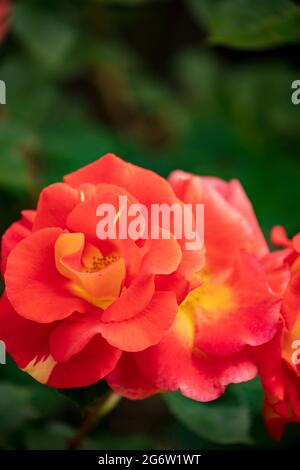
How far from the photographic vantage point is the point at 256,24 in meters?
0.67

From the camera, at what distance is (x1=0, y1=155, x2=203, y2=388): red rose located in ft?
1.50

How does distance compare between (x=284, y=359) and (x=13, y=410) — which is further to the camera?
(x=13, y=410)

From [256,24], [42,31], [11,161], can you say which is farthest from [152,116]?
[256,24]

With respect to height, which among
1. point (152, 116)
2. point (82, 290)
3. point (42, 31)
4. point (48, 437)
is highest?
point (42, 31)

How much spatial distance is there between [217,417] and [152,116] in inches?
36.8

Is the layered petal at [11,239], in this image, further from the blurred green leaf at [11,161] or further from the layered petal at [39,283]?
the blurred green leaf at [11,161]

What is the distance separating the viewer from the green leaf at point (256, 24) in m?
0.65

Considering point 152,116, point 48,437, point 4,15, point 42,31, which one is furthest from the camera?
point 152,116

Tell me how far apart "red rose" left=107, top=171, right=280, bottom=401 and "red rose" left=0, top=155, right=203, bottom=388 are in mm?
28

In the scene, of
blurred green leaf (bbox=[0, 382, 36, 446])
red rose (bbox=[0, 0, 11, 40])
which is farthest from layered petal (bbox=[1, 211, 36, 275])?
red rose (bbox=[0, 0, 11, 40])

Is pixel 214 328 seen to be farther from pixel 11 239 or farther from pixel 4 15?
pixel 4 15

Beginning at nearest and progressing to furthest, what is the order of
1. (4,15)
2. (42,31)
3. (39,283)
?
(39,283)
(4,15)
(42,31)

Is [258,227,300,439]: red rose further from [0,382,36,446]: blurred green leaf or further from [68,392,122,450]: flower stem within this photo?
[0,382,36,446]: blurred green leaf

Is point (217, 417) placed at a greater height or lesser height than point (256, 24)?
lesser
